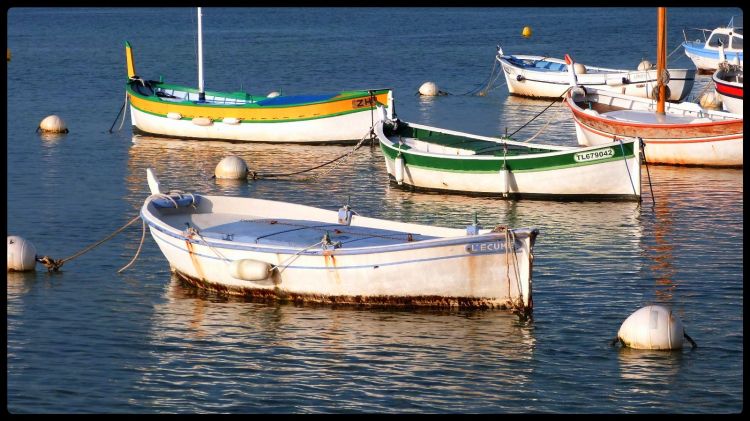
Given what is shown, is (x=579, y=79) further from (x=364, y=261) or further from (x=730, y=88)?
(x=364, y=261)

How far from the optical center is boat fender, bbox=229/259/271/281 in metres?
23.8

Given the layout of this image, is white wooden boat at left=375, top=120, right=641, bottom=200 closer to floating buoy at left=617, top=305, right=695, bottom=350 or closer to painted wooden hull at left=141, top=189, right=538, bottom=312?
painted wooden hull at left=141, top=189, right=538, bottom=312

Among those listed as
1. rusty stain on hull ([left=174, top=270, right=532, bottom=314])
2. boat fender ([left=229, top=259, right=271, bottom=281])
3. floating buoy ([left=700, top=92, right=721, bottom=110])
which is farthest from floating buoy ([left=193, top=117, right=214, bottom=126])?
boat fender ([left=229, top=259, right=271, bottom=281])

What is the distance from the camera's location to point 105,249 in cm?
2922

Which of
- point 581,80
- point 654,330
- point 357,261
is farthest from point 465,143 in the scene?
point 581,80

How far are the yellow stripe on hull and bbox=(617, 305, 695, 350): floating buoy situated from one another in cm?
2190

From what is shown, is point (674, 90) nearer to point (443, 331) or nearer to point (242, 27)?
point (443, 331)

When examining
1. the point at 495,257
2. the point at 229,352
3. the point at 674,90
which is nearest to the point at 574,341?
the point at 495,257

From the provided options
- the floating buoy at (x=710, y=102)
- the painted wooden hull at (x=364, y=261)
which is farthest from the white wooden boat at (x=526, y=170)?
the floating buoy at (x=710, y=102)

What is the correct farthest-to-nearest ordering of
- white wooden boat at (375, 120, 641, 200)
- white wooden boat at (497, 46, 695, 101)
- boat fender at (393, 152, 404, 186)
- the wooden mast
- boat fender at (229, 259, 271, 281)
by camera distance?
white wooden boat at (497, 46, 695, 101), the wooden mast, boat fender at (393, 152, 404, 186), white wooden boat at (375, 120, 641, 200), boat fender at (229, 259, 271, 281)

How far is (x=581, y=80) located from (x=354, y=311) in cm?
3227

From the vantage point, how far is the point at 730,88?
4509 centimetres

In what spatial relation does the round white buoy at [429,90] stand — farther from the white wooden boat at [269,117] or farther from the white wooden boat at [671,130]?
the white wooden boat at [671,130]

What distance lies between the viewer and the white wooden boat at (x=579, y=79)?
53188 millimetres
